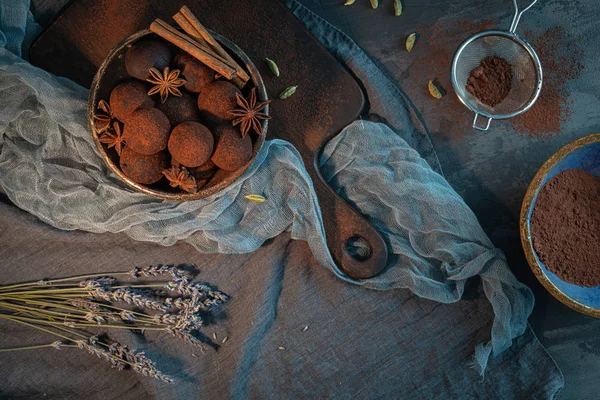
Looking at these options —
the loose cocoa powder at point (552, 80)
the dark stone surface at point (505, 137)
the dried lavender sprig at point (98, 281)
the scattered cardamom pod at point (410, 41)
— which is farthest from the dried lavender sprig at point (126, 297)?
the loose cocoa powder at point (552, 80)

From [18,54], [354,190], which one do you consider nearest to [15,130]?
[18,54]

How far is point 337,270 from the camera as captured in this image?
6.47ft

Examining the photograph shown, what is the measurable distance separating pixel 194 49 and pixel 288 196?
61 cm

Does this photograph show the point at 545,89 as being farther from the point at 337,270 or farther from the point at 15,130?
the point at 15,130

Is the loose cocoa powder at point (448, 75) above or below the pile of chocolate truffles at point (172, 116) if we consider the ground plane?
below

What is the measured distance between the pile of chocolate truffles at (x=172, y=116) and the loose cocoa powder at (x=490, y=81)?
37.2 inches

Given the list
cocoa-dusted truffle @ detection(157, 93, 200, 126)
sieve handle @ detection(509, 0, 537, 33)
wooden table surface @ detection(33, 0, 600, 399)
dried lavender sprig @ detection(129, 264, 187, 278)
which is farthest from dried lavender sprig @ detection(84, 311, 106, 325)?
sieve handle @ detection(509, 0, 537, 33)

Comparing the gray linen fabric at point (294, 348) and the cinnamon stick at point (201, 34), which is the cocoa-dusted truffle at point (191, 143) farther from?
the gray linen fabric at point (294, 348)

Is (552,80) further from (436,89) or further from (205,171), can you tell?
(205,171)

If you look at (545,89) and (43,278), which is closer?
(43,278)

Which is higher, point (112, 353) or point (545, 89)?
point (112, 353)

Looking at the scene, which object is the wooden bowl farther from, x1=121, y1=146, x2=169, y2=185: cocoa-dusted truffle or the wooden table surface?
the wooden table surface

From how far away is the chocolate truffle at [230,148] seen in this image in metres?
1.63

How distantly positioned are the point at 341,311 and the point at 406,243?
357 millimetres
